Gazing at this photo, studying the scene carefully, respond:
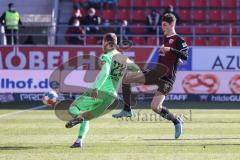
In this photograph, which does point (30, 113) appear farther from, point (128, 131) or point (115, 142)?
point (115, 142)

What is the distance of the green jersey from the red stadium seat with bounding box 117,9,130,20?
1841cm

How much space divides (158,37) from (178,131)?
13.9 m

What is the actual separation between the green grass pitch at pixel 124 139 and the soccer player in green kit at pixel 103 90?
0.49m

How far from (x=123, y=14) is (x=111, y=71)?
19.1m

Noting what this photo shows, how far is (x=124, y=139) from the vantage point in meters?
13.2

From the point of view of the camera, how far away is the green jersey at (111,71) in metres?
11.8

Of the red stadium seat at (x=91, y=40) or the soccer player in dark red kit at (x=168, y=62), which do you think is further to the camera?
the red stadium seat at (x=91, y=40)

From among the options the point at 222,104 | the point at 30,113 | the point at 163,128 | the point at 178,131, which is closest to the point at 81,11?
the point at 222,104

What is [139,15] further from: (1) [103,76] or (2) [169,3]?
(1) [103,76]

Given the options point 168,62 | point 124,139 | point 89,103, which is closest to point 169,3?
point 168,62

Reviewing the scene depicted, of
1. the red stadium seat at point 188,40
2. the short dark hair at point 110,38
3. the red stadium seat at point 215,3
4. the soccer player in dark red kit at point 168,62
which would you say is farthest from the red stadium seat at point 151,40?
the short dark hair at point 110,38

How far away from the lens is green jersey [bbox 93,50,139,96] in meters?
11.8

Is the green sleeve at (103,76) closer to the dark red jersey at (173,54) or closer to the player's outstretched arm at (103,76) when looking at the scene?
the player's outstretched arm at (103,76)

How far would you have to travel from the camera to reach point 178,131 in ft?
43.6
